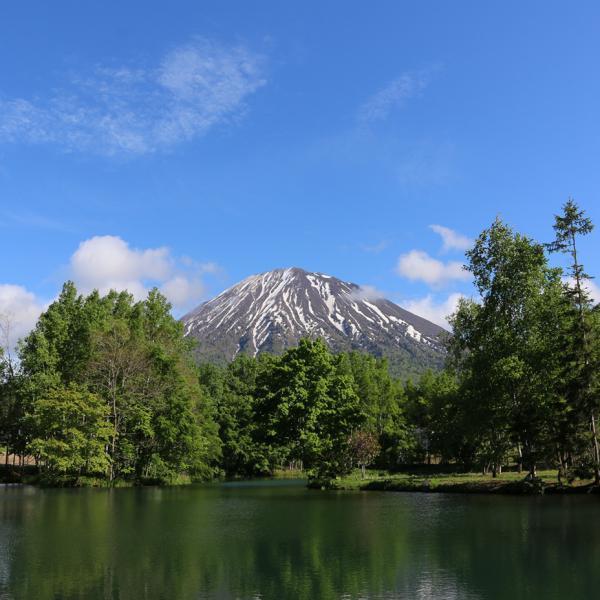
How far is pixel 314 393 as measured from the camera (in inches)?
2347

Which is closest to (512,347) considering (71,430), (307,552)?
(307,552)

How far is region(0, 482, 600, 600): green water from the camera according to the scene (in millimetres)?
14586

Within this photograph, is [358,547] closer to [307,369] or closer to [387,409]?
[307,369]

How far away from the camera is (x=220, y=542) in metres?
22.9

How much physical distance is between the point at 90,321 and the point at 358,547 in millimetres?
58476

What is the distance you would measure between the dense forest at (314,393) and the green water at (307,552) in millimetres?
12612

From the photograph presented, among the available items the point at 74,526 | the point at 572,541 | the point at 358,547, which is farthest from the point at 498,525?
the point at 74,526

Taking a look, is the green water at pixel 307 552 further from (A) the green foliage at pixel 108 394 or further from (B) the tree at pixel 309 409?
(A) the green foliage at pixel 108 394

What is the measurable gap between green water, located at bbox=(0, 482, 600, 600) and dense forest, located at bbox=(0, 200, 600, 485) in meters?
12.6

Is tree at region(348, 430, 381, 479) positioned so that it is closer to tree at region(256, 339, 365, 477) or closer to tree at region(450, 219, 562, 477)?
tree at region(256, 339, 365, 477)

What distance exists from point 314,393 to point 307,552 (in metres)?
39.6

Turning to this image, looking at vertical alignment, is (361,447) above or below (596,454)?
below

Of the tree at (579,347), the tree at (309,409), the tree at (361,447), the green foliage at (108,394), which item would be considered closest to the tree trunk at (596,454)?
the tree at (579,347)

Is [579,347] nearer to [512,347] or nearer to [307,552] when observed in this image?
[512,347]
